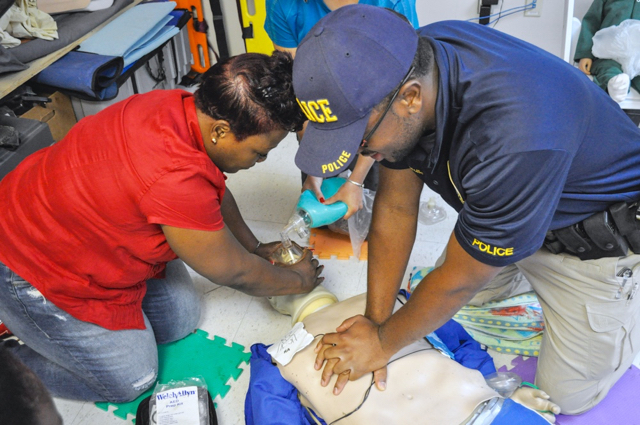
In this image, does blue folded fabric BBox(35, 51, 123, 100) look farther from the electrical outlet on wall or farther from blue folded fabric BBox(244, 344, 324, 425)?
the electrical outlet on wall

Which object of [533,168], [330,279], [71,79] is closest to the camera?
[533,168]

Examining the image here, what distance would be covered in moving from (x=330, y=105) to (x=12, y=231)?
102 centimetres

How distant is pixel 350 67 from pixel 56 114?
2.34 metres

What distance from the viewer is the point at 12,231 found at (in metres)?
1.50

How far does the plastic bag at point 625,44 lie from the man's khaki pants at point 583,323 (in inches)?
75.3

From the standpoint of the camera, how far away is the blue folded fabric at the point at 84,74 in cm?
267

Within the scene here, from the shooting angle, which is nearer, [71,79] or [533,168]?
[533,168]

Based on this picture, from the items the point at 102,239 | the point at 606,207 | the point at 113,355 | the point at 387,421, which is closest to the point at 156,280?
the point at 113,355

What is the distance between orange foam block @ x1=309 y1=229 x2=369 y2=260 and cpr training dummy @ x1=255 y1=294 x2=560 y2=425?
30.5 inches

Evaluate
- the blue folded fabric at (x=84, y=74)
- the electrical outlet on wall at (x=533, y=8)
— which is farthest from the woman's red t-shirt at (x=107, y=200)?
the electrical outlet on wall at (x=533, y=8)

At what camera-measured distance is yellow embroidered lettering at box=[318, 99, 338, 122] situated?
1.03 m

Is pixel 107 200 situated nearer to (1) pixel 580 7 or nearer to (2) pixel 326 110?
(2) pixel 326 110

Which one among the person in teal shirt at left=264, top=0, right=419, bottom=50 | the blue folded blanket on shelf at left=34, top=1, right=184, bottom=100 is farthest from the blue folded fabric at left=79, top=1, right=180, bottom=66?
the person in teal shirt at left=264, top=0, right=419, bottom=50

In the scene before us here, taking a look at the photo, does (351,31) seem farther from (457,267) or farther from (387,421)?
(387,421)
